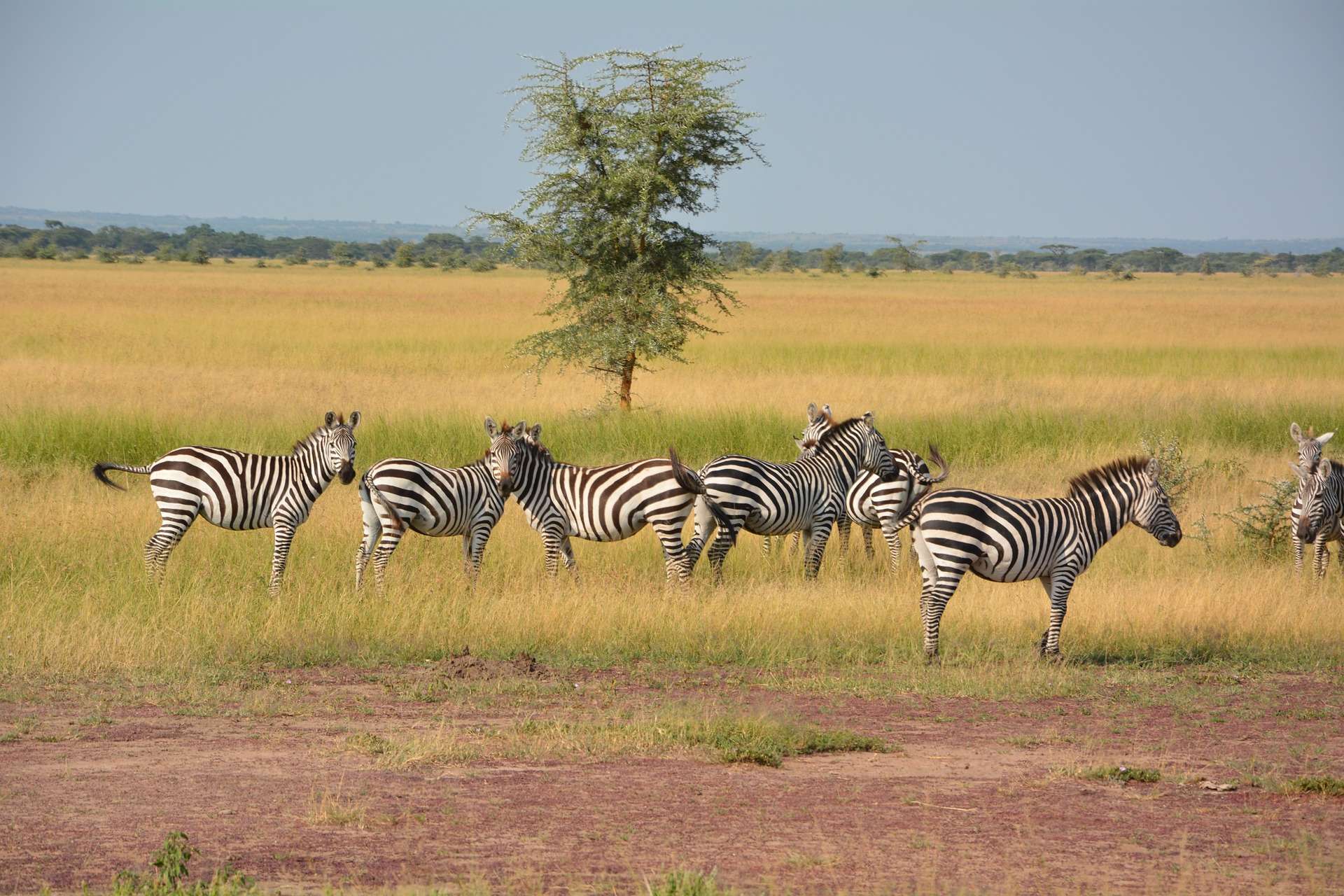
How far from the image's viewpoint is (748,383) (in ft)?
96.0

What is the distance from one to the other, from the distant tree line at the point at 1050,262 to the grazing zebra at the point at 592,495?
94361 millimetres

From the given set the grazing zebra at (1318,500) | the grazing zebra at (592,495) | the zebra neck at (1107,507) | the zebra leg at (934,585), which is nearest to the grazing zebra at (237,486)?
the grazing zebra at (592,495)

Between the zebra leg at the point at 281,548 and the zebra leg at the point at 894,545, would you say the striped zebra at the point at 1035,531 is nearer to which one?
the zebra leg at the point at 894,545

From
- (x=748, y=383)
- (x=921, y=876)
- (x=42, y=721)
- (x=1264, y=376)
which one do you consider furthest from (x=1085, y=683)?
(x=1264, y=376)

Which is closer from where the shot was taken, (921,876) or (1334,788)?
(921,876)

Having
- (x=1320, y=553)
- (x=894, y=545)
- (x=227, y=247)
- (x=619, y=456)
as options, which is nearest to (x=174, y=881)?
(x=894, y=545)

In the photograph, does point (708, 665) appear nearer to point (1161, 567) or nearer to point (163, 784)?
point (163, 784)

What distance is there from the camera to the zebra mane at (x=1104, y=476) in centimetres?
1070

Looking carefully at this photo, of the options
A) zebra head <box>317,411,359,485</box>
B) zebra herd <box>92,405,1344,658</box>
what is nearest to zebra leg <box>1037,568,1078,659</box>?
zebra herd <box>92,405,1344,658</box>

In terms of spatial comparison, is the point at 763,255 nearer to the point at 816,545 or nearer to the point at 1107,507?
the point at 816,545

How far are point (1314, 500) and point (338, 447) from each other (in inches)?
325

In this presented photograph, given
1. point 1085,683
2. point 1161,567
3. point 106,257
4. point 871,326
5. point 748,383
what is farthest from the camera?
point 106,257

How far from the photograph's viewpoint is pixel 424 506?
11.8 meters

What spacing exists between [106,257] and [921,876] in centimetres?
9445
